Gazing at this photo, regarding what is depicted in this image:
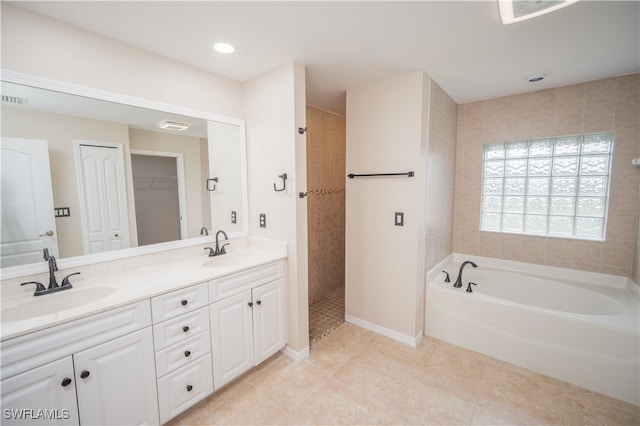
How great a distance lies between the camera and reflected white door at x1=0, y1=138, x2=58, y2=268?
4.56 feet

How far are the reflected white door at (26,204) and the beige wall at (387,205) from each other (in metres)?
2.24

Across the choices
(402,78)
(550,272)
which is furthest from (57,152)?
(550,272)

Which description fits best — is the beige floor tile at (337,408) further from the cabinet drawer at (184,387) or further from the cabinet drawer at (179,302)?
the cabinet drawer at (179,302)

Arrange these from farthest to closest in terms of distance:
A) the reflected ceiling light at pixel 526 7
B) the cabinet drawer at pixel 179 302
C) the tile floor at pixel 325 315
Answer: the tile floor at pixel 325 315 < the cabinet drawer at pixel 179 302 < the reflected ceiling light at pixel 526 7

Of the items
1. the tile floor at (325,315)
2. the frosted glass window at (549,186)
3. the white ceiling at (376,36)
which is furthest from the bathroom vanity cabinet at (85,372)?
the frosted glass window at (549,186)

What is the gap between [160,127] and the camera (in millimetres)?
1939

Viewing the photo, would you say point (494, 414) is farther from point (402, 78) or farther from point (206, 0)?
point (206, 0)

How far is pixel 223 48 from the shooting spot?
5.88 feet

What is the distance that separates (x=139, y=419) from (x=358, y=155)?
2477mm

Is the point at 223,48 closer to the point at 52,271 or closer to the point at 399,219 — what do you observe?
the point at 52,271

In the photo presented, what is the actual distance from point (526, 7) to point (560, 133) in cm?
174

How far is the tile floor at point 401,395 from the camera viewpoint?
5.45 ft

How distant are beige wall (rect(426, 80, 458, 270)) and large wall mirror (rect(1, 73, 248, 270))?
5.69 feet

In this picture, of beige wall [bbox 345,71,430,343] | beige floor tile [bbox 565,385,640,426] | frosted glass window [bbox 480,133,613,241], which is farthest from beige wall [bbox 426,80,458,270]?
beige floor tile [bbox 565,385,640,426]
